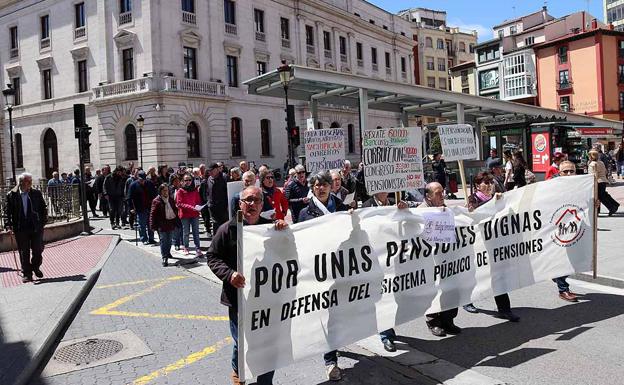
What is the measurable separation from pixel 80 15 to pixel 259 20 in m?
12.9

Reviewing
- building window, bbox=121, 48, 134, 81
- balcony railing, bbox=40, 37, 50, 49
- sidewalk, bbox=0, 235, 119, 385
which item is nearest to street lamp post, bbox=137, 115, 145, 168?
building window, bbox=121, 48, 134, 81

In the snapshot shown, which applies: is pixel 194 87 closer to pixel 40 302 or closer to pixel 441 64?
pixel 40 302

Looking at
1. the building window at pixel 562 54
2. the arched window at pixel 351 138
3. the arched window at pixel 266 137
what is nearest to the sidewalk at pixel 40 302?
the arched window at pixel 266 137

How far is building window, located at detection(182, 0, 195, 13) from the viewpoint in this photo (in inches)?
1423

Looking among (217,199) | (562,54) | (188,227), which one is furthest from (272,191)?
(562,54)

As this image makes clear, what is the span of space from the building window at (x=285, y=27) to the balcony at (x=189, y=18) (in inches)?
384

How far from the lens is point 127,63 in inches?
1411

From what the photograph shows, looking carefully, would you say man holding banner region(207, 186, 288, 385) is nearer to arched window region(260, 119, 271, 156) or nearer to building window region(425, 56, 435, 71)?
arched window region(260, 119, 271, 156)

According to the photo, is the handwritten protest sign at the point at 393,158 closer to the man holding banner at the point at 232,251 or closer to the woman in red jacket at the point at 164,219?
the man holding banner at the point at 232,251

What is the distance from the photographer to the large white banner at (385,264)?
434 cm

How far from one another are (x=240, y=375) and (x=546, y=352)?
298cm

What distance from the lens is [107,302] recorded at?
26.8 ft

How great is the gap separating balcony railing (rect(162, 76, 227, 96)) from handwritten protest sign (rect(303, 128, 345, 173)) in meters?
24.9

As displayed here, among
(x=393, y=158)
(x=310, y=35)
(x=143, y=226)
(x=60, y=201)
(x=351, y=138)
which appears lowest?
(x=143, y=226)
